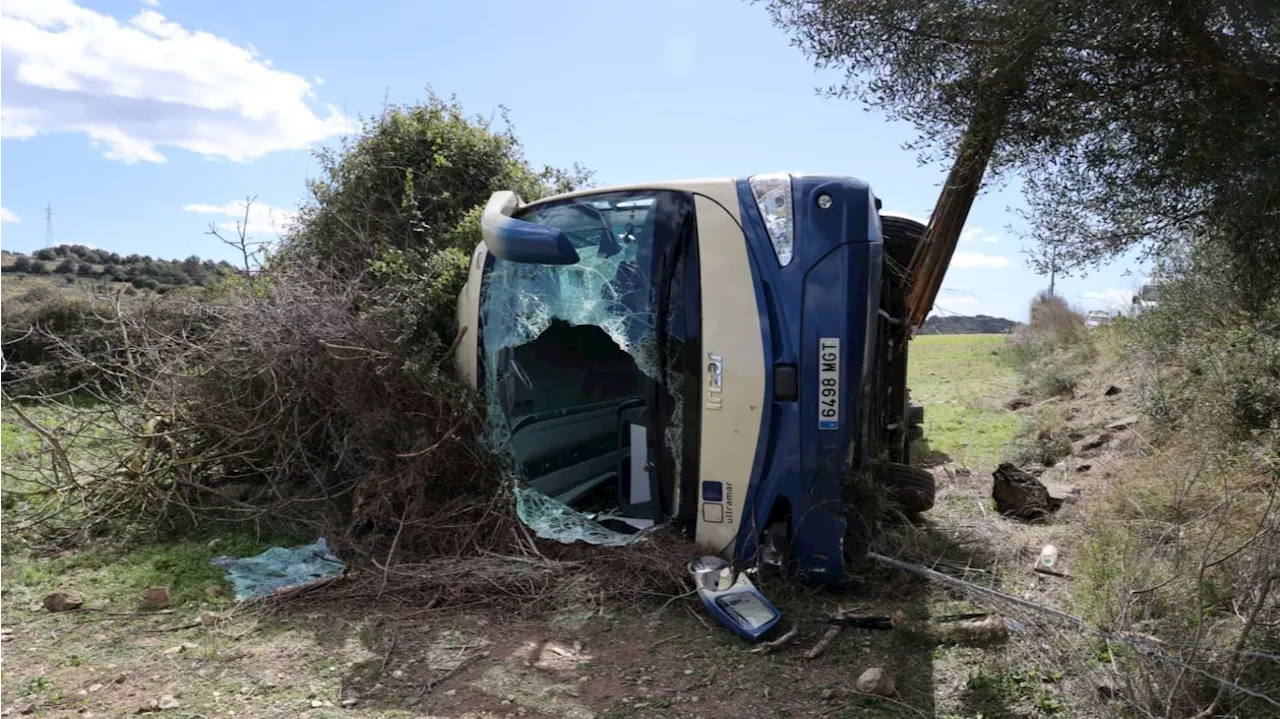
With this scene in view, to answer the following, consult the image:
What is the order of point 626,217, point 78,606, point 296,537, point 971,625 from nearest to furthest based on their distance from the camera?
1. point 971,625
2. point 78,606
3. point 626,217
4. point 296,537

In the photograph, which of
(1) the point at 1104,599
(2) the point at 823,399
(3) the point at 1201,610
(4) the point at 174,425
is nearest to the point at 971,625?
(1) the point at 1104,599

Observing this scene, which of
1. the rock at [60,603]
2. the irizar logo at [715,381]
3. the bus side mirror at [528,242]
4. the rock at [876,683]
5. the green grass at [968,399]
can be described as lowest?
the rock at [60,603]

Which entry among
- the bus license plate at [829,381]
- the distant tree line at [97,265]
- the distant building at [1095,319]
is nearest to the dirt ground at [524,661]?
the bus license plate at [829,381]

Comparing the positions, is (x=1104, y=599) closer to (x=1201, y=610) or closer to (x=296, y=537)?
(x=1201, y=610)

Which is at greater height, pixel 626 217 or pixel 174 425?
pixel 626 217

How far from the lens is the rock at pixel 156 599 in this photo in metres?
4.42

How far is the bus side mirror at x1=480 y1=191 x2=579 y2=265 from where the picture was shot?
4.56m

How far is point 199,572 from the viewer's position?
4980 mm

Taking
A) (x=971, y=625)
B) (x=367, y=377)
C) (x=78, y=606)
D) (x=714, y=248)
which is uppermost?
(x=714, y=248)

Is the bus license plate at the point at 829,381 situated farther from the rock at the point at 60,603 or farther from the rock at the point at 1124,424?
the rock at the point at 1124,424

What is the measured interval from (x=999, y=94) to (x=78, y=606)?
5.37m

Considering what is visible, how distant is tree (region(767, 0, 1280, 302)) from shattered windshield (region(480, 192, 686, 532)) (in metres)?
1.46

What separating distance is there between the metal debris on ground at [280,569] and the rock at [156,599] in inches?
13.3

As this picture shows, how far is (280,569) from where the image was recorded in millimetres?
4988
